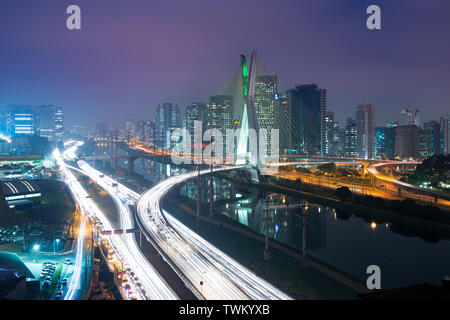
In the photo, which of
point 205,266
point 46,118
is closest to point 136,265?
point 205,266

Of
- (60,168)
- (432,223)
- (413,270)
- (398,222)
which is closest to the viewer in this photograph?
(413,270)

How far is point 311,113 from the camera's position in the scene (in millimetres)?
55531

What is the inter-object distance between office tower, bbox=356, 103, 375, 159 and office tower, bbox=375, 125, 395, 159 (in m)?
1.34

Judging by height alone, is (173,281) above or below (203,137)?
below

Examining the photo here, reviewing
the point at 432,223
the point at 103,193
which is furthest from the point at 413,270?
the point at 103,193

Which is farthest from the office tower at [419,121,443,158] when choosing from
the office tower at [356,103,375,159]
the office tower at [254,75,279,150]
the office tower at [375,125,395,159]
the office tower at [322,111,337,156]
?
the office tower at [254,75,279,150]

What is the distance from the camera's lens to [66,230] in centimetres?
1158

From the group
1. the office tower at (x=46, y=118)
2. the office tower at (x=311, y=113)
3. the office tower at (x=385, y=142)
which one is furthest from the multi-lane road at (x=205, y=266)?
the office tower at (x=46, y=118)

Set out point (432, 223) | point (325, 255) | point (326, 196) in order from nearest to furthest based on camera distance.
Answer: point (325, 255) → point (432, 223) → point (326, 196)

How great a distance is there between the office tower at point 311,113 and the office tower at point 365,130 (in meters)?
6.49

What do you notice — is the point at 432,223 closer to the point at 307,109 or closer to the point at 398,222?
the point at 398,222

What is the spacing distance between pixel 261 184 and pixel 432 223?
1150 centimetres
